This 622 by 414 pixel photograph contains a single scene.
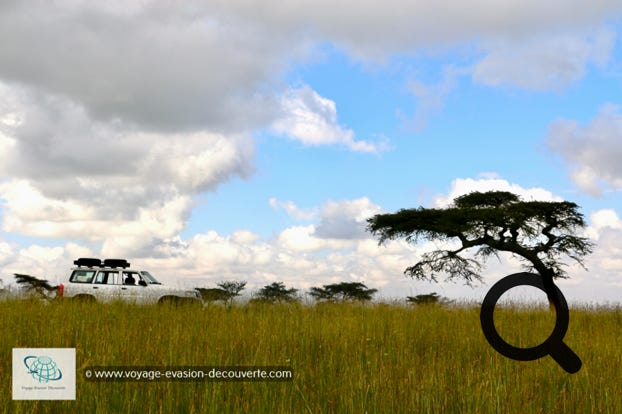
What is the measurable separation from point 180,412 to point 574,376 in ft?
17.7

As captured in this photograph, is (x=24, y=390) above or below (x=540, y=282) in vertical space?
below

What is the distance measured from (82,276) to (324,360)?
12.5 meters

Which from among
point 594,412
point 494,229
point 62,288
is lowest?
point 594,412

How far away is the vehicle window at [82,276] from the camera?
18266 mm

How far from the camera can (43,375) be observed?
6.60 m

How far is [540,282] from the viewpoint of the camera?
5.93 m

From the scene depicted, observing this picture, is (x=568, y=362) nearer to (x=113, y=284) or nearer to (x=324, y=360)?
(x=324, y=360)

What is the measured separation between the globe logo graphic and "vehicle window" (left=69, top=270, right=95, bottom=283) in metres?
11.9

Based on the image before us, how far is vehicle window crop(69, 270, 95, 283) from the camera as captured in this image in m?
18.3

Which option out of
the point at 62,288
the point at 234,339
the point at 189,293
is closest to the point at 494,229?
the point at 189,293

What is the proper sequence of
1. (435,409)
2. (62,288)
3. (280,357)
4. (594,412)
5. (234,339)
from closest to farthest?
(435,409) → (594,412) → (280,357) → (234,339) → (62,288)

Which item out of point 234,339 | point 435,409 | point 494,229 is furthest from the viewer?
point 494,229

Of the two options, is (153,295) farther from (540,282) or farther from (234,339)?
(540,282)

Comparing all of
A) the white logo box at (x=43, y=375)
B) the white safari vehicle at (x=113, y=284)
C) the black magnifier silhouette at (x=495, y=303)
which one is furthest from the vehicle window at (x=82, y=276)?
the black magnifier silhouette at (x=495, y=303)
